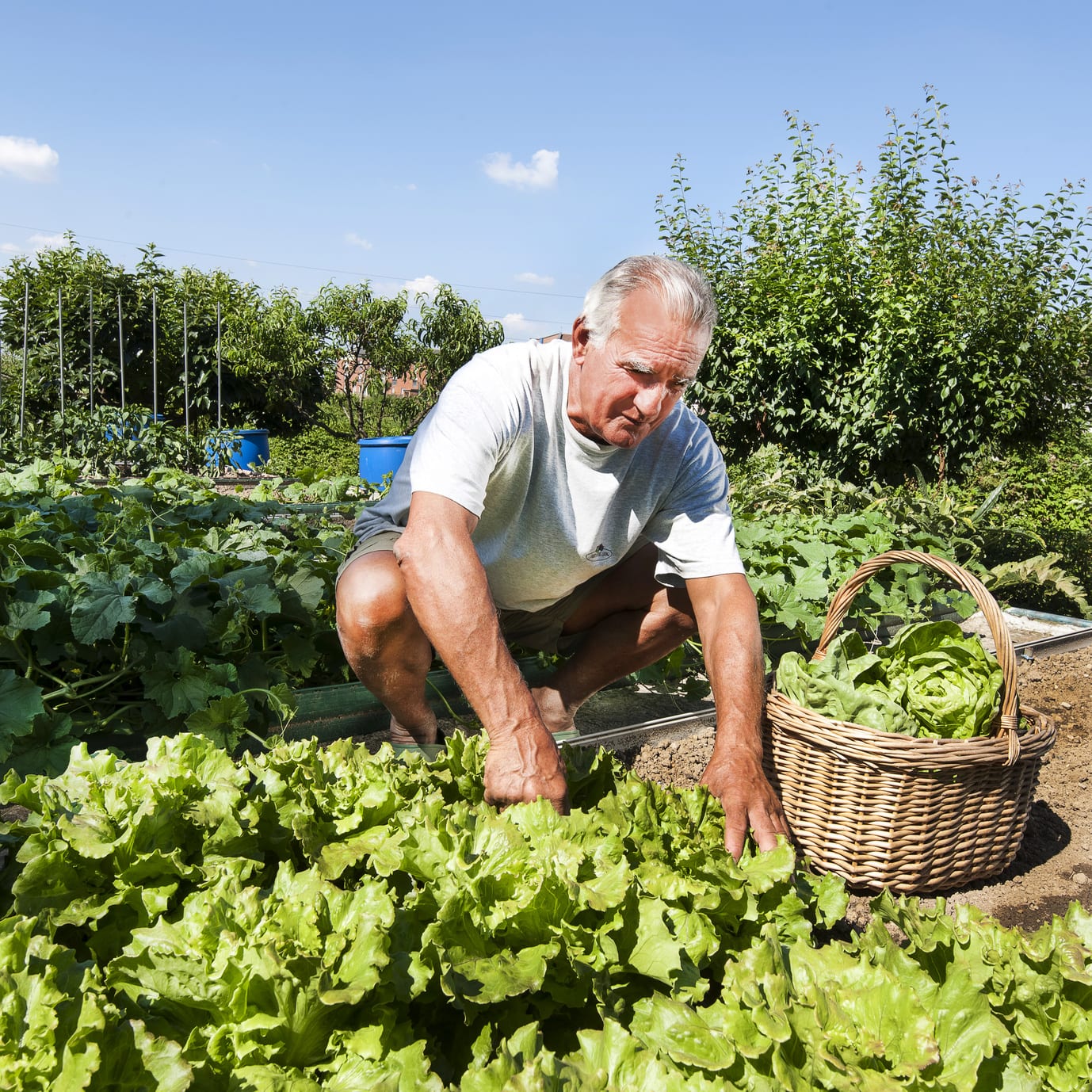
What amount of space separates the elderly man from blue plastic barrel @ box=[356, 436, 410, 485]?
598 cm

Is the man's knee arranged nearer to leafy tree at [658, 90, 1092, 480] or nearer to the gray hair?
the gray hair

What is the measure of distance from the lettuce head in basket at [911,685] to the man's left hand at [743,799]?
18.6 inches

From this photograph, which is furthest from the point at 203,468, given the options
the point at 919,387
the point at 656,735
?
the point at 656,735

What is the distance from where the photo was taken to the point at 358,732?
3.17 meters

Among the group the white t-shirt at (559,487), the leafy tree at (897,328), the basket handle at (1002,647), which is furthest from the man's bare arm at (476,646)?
the leafy tree at (897,328)

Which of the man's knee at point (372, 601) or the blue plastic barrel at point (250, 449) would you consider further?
the blue plastic barrel at point (250, 449)

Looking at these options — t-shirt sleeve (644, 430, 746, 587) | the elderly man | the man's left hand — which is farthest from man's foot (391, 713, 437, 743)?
the man's left hand

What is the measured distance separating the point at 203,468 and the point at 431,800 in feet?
27.9

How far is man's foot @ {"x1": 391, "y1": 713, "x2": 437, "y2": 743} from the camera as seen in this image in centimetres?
278

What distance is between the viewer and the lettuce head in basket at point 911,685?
236 cm

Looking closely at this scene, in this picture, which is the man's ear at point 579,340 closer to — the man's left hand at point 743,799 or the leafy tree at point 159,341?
the man's left hand at point 743,799

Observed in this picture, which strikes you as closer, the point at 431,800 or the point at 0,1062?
the point at 0,1062

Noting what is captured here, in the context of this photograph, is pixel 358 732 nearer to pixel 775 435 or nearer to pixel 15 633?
pixel 15 633

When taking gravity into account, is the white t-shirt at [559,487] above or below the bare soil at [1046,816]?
above
